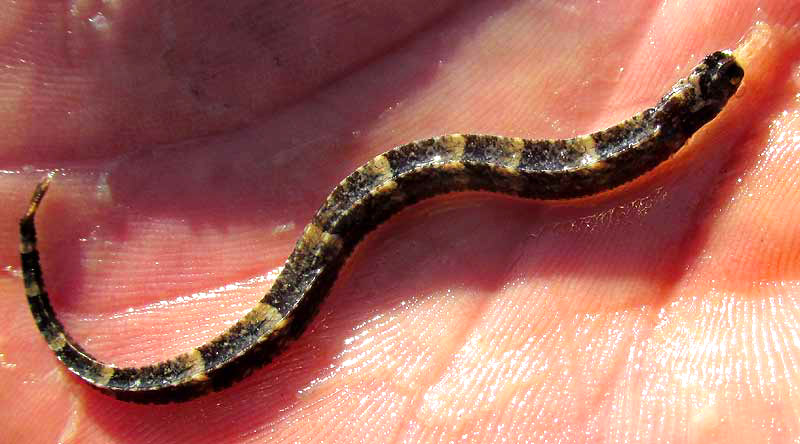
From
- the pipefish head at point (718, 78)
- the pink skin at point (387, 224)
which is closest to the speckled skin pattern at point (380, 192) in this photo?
the pipefish head at point (718, 78)

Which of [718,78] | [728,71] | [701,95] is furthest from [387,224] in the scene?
[728,71]

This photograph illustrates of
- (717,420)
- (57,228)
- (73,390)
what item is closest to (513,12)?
(717,420)

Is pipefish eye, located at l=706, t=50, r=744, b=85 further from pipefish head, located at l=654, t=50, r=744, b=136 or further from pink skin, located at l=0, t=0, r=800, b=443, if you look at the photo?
pink skin, located at l=0, t=0, r=800, b=443

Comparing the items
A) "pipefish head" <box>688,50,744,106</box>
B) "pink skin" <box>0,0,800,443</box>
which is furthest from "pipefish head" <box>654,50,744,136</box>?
"pink skin" <box>0,0,800,443</box>

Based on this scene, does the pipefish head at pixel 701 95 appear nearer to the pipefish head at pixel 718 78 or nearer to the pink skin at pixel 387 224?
the pipefish head at pixel 718 78

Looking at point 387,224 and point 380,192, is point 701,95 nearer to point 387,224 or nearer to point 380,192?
point 380,192

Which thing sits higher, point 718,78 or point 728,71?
point 728,71
